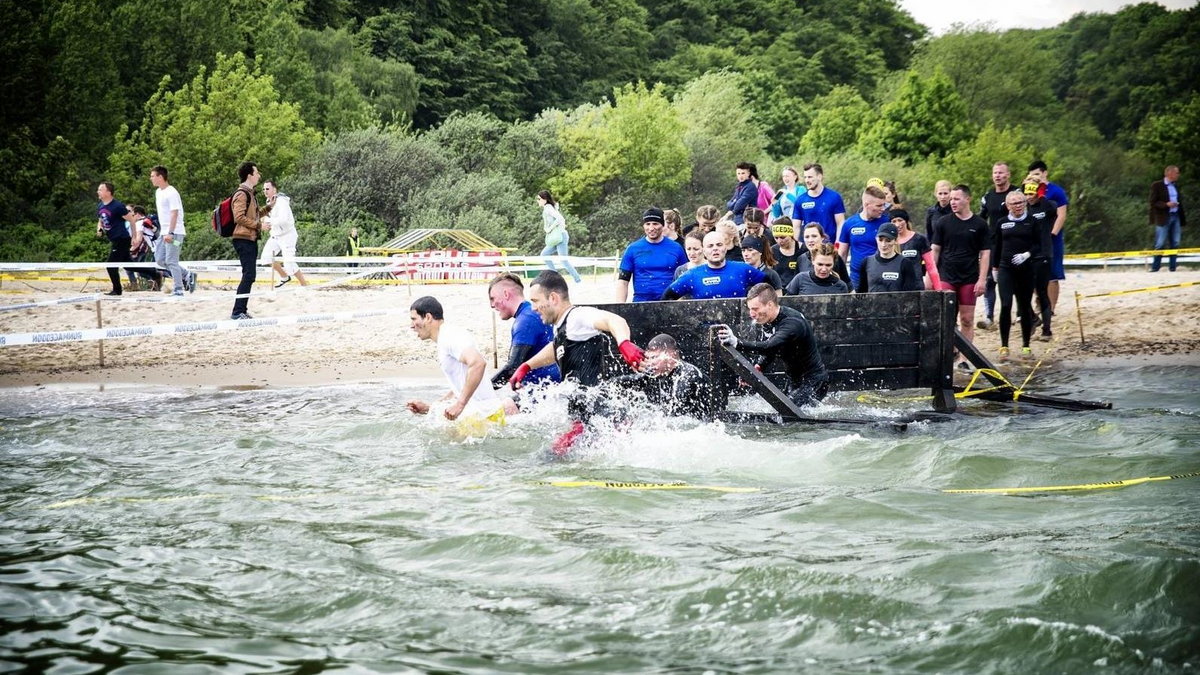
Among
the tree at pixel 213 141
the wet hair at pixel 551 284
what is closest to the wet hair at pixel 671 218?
the wet hair at pixel 551 284

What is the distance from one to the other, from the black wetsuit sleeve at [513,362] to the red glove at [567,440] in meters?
1.09

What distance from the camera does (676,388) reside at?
9.58 meters

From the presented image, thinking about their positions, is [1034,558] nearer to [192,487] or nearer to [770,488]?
[770,488]

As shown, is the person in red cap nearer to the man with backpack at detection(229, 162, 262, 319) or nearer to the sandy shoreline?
the sandy shoreline

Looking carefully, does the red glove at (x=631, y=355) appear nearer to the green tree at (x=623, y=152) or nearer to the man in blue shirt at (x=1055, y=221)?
the man in blue shirt at (x=1055, y=221)

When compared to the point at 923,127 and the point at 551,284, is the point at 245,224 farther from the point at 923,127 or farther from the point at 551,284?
the point at 923,127

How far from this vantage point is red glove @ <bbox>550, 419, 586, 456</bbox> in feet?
28.4

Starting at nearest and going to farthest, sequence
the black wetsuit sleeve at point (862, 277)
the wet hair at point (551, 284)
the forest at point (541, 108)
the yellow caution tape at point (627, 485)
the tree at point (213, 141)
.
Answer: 1. the yellow caution tape at point (627, 485)
2. the wet hair at point (551, 284)
3. the black wetsuit sleeve at point (862, 277)
4. the tree at point (213, 141)
5. the forest at point (541, 108)

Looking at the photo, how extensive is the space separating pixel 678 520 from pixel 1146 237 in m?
57.0

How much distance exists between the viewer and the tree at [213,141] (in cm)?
3538

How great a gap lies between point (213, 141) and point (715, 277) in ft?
93.6

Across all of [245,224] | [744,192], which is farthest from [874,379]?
[245,224]

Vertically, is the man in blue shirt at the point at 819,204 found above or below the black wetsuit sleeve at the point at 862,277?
above

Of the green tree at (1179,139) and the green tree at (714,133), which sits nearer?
the green tree at (714,133)
